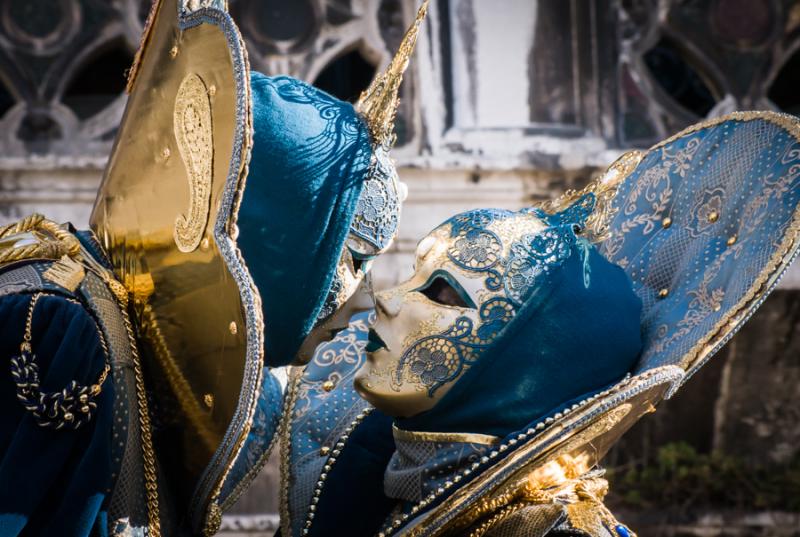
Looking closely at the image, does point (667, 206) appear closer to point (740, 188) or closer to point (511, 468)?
point (740, 188)

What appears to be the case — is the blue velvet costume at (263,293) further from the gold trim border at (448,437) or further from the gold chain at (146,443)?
the gold trim border at (448,437)

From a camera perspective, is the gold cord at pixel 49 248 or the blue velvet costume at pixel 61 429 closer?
the blue velvet costume at pixel 61 429

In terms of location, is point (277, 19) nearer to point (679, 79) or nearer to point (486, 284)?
point (679, 79)

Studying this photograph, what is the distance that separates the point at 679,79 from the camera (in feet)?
16.0

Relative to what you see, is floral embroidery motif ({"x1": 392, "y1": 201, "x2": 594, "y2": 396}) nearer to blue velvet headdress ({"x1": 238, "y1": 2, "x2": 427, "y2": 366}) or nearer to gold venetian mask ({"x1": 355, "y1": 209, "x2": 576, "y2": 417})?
gold venetian mask ({"x1": 355, "y1": 209, "x2": 576, "y2": 417})

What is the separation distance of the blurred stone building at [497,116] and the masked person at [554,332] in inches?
53.7

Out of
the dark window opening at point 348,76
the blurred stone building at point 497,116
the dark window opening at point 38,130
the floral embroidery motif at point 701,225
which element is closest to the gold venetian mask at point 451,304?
the floral embroidery motif at point 701,225

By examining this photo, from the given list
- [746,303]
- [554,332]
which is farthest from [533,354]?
[746,303]

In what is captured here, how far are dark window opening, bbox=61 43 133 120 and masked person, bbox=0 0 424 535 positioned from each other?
1885 mm

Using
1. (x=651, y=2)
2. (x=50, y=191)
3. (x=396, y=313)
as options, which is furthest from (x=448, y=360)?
(x=651, y=2)

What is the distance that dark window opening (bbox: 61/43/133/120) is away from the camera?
4.57m

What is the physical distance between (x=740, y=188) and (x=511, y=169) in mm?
1493

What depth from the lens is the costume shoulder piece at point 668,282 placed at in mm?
2574

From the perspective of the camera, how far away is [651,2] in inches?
182
